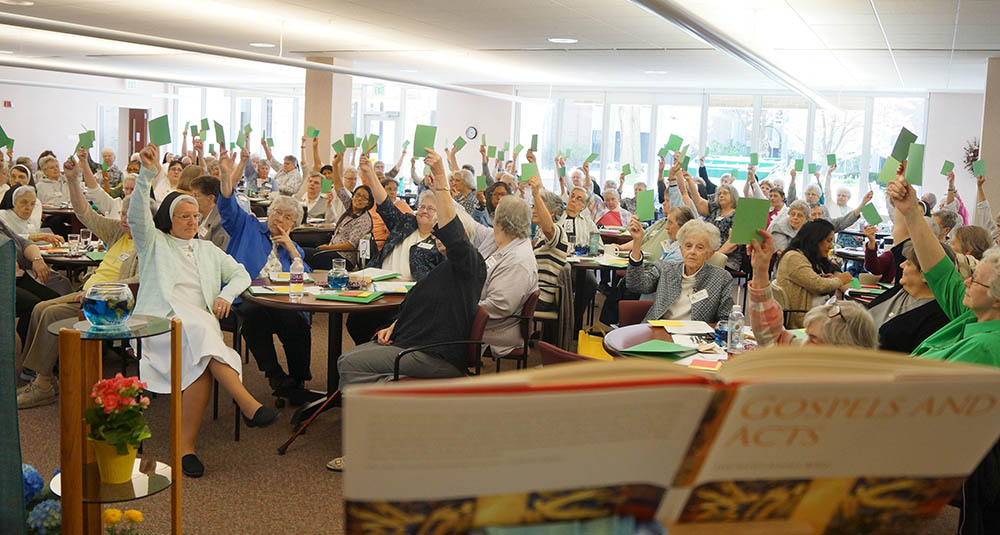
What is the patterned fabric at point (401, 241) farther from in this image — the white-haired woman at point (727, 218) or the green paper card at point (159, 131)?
the white-haired woman at point (727, 218)

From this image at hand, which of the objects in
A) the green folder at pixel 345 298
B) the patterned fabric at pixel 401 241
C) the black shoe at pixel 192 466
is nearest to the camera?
the black shoe at pixel 192 466

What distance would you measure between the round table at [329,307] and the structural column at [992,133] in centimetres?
874

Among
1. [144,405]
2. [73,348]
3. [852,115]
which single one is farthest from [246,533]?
[852,115]

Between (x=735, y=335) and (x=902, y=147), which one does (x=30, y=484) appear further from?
(x=902, y=147)

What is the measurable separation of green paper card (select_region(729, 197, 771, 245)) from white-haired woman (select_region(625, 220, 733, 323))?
144 centimetres

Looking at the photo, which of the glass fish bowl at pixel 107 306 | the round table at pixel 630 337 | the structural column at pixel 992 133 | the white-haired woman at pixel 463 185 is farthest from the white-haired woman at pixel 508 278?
the structural column at pixel 992 133

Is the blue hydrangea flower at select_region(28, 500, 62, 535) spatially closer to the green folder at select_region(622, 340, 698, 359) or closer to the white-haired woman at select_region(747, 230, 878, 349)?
the green folder at select_region(622, 340, 698, 359)

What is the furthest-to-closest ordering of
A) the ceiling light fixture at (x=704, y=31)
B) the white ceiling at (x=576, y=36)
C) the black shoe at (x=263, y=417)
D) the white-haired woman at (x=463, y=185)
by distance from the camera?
the white-haired woman at (x=463, y=185) < the white ceiling at (x=576, y=36) < the ceiling light fixture at (x=704, y=31) < the black shoe at (x=263, y=417)

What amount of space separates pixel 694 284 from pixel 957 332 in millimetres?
1628

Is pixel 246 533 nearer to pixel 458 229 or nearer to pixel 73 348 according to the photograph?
pixel 73 348

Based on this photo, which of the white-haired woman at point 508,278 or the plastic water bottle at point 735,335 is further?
the white-haired woman at point 508,278

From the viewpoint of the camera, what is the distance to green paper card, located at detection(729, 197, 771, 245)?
290 cm

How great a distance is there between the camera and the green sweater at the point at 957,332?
8.32 ft

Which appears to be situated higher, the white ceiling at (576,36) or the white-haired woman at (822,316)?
the white ceiling at (576,36)
